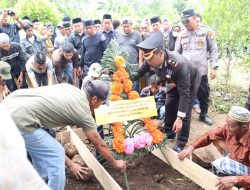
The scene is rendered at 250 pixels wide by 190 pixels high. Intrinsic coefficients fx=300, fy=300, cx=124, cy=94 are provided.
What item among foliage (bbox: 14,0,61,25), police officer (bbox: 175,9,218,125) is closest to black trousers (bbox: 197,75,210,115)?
police officer (bbox: 175,9,218,125)

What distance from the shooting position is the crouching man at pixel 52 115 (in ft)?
8.71

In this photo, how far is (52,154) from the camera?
2.81 metres

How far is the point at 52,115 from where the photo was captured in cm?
270

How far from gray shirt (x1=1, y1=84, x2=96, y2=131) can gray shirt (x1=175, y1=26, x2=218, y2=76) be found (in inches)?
111

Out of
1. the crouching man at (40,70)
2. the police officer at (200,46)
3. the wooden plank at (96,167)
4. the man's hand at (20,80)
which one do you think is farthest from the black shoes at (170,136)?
the man's hand at (20,80)

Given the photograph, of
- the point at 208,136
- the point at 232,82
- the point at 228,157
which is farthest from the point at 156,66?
the point at 232,82

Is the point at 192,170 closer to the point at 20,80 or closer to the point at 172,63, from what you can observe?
the point at 172,63

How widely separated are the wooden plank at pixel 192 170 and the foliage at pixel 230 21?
3.22 m

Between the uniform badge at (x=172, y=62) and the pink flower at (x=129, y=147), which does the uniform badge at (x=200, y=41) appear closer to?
the uniform badge at (x=172, y=62)

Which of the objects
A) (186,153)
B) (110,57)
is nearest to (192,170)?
(186,153)

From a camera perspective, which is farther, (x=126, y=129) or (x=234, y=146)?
(x=126, y=129)

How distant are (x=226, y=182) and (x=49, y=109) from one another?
1.79 metres

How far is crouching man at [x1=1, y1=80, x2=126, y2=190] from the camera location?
2654mm

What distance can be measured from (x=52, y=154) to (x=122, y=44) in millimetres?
3332
